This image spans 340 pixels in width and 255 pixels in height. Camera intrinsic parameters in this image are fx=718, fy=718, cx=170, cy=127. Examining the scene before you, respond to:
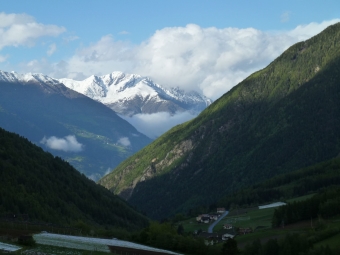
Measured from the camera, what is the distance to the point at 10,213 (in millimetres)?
160500

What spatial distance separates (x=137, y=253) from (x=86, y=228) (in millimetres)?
54331

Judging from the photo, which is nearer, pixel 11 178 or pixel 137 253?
pixel 137 253

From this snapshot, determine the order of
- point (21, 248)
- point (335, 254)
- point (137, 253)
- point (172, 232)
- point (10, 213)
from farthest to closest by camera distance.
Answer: point (10, 213), point (172, 232), point (335, 254), point (137, 253), point (21, 248)

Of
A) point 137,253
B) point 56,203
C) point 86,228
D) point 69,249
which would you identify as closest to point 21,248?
point 69,249

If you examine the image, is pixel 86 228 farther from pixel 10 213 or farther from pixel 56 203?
pixel 56 203

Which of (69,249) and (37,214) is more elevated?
(37,214)

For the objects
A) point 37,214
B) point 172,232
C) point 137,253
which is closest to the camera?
point 137,253

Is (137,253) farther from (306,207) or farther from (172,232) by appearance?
(306,207)

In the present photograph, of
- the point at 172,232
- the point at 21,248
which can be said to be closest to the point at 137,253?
the point at 21,248

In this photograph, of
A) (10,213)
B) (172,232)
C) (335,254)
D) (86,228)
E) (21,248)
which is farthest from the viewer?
(10,213)

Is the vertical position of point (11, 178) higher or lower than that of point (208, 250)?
higher

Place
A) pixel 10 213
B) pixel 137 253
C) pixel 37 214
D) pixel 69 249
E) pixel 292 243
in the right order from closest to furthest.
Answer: pixel 69 249 → pixel 137 253 → pixel 292 243 → pixel 10 213 → pixel 37 214

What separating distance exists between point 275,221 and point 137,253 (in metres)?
89.8

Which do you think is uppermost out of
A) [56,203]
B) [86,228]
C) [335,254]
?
[56,203]
